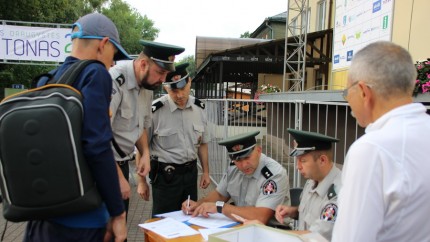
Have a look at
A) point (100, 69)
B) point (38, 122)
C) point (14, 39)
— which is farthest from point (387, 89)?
point (14, 39)

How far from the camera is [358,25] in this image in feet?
25.0

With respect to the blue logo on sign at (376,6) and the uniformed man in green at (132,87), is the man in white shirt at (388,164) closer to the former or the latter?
the uniformed man in green at (132,87)

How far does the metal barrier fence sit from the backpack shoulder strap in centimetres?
206

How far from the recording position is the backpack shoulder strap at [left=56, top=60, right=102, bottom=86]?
1390mm

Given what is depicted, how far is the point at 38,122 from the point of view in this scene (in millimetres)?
1248

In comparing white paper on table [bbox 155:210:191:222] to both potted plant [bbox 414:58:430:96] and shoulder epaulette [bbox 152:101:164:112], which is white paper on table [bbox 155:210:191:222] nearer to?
shoulder epaulette [bbox 152:101:164:112]

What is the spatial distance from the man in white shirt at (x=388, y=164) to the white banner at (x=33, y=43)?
7476 mm

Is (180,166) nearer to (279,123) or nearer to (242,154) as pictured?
(242,154)

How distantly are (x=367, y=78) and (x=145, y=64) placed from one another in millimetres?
1609

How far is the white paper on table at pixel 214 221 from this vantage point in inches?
91.8

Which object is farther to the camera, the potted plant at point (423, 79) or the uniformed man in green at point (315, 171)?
the potted plant at point (423, 79)

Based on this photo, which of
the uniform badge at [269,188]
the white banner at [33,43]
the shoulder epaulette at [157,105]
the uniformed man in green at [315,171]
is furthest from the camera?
the white banner at [33,43]

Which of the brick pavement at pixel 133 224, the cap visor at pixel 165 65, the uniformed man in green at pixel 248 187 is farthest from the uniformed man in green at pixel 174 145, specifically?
the brick pavement at pixel 133 224

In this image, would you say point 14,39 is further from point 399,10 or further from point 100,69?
point 399,10
